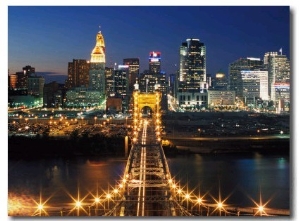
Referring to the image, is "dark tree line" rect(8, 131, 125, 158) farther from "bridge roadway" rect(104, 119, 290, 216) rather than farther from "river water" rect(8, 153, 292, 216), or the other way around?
"bridge roadway" rect(104, 119, 290, 216)

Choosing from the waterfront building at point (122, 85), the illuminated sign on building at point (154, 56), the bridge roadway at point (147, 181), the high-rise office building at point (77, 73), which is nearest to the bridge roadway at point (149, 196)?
the bridge roadway at point (147, 181)

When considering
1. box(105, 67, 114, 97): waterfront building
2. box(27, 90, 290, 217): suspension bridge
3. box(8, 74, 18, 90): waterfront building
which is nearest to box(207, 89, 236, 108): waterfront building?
box(27, 90, 290, 217): suspension bridge

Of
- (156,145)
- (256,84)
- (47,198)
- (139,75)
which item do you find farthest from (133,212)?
(256,84)

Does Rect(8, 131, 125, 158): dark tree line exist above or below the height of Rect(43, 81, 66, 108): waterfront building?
below

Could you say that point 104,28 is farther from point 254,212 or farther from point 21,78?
point 254,212

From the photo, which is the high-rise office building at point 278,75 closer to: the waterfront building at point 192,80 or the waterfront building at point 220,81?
the waterfront building at point 220,81

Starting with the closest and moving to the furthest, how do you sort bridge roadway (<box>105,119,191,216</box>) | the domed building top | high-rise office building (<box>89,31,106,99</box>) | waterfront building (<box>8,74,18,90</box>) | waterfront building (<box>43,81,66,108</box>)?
bridge roadway (<box>105,119,191,216</box>) → waterfront building (<box>8,74,18,90</box>) → the domed building top → high-rise office building (<box>89,31,106,99</box>) → waterfront building (<box>43,81,66,108</box>)
